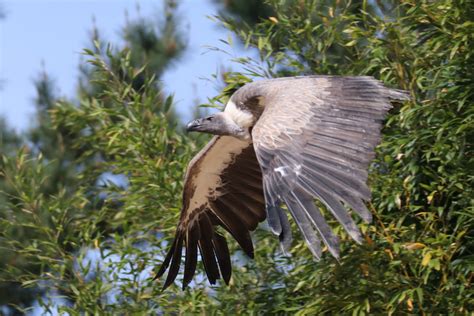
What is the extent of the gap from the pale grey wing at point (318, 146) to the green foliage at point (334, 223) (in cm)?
51

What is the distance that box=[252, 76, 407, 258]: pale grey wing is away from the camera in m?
5.82

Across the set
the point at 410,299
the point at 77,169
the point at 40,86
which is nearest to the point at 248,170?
the point at 410,299

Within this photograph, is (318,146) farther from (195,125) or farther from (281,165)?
(195,125)

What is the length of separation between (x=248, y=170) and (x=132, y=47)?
2988 mm

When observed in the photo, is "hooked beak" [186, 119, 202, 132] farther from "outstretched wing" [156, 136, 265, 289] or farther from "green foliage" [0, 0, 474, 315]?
"green foliage" [0, 0, 474, 315]

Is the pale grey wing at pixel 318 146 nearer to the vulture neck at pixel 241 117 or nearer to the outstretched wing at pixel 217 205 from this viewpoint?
the vulture neck at pixel 241 117

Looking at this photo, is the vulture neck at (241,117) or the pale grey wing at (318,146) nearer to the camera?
the pale grey wing at (318,146)

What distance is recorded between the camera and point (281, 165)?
621 centimetres

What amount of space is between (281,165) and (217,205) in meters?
1.49

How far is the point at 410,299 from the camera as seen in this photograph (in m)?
6.88

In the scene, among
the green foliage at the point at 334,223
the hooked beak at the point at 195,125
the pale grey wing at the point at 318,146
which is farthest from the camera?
the hooked beak at the point at 195,125

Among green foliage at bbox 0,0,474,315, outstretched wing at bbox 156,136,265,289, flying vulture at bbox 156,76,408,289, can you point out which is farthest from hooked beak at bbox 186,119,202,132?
green foliage at bbox 0,0,474,315

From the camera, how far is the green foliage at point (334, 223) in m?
7.04

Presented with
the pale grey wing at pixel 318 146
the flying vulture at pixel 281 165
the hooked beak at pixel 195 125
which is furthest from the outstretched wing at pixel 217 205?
the pale grey wing at pixel 318 146
